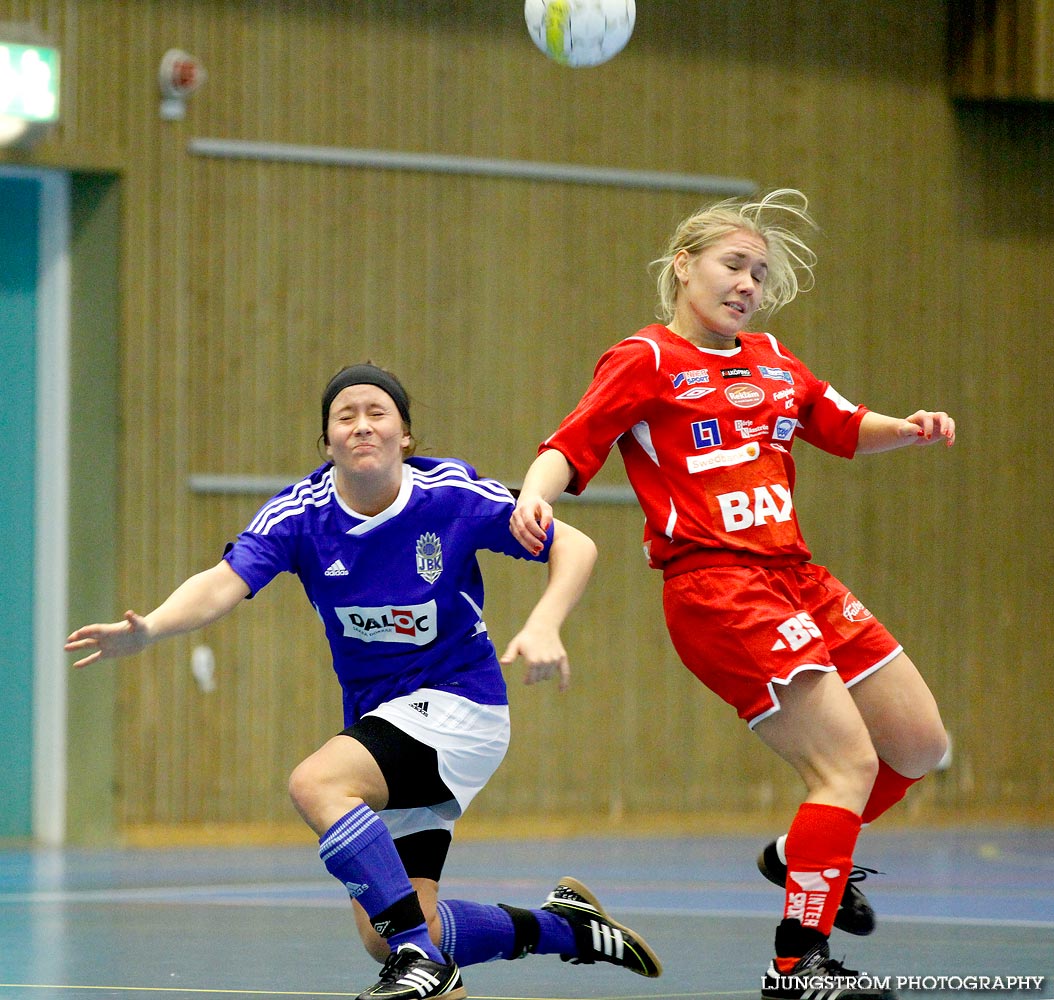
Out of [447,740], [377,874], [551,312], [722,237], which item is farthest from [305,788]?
[551,312]

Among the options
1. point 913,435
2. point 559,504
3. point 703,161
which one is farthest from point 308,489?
point 703,161

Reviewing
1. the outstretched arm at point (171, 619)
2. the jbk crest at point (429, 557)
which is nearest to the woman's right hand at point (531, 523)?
the jbk crest at point (429, 557)

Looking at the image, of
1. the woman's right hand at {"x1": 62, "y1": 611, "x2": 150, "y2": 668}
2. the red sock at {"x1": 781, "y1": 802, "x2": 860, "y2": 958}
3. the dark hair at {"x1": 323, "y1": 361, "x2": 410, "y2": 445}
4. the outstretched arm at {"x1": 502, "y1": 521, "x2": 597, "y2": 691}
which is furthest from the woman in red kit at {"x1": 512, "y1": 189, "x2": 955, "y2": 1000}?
the woman's right hand at {"x1": 62, "y1": 611, "x2": 150, "y2": 668}

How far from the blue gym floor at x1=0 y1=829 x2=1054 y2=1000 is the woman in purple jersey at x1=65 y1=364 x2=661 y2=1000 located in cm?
18

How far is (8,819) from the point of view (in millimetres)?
8914

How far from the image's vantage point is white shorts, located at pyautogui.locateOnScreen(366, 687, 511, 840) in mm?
4172

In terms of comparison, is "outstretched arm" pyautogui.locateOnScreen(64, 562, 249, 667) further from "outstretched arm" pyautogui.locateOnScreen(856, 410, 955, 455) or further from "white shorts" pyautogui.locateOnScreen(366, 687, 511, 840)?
"outstretched arm" pyautogui.locateOnScreen(856, 410, 955, 455)

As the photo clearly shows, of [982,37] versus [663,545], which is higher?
[982,37]

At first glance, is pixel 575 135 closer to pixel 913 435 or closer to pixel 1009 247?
pixel 1009 247

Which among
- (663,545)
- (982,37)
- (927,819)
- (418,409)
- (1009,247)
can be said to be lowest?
(927,819)

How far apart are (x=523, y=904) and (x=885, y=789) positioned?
7.45 ft

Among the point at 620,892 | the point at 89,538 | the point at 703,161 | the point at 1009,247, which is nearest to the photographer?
the point at 620,892

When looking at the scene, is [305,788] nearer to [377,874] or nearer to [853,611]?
[377,874]

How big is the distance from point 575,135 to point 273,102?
1.65 metres
